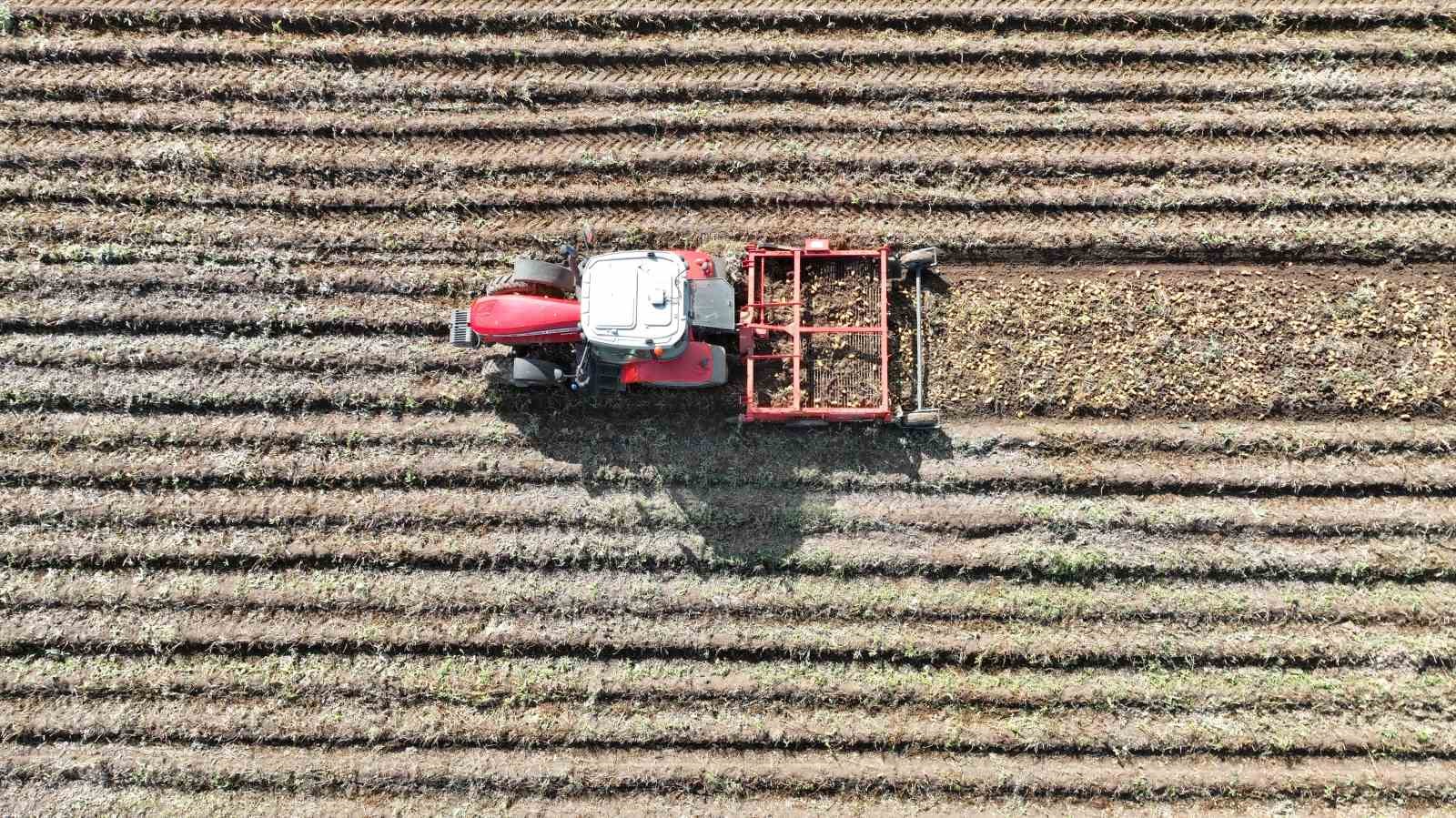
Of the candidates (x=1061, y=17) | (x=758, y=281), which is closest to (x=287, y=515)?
(x=758, y=281)

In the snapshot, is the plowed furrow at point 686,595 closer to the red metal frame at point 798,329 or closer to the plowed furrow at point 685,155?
the red metal frame at point 798,329

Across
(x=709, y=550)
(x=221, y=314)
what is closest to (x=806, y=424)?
(x=709, y=550)

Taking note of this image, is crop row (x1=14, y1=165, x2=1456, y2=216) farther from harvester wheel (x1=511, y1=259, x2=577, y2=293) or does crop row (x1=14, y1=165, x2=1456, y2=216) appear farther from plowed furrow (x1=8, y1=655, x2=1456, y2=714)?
plowed furrow (x1=8, y1=655, x2=1456, y2=714)

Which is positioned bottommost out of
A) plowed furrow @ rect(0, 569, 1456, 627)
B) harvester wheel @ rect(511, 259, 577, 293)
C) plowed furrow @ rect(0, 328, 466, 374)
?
plowed furrow @ rect(0, 569, 1456, 627)

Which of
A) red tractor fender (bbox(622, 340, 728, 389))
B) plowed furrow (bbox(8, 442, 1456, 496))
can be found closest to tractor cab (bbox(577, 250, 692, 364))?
red tractor fender (bbox(622, 340, 728, 389))

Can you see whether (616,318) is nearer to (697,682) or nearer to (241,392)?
(697,682)

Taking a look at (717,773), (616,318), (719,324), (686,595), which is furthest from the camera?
(686,595)
